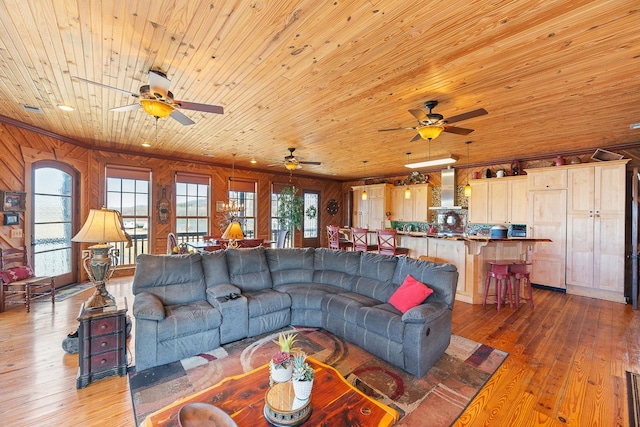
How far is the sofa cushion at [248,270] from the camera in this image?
3.72m

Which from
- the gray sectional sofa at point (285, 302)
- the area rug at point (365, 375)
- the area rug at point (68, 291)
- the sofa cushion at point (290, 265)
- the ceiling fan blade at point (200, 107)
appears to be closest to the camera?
the area rug at point (365, 375)

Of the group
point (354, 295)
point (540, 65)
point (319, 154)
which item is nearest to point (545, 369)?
point (354, 295)

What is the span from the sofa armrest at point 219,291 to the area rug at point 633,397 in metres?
3.62

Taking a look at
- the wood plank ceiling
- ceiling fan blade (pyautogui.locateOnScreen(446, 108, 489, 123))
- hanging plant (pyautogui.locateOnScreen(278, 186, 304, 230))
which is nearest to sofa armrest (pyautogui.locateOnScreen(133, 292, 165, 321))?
the wood plank ceiling

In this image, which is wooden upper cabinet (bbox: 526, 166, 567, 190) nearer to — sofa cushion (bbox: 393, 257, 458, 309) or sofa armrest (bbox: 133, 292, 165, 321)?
sofa cushion (bbox: 393, 257, 458, 309)

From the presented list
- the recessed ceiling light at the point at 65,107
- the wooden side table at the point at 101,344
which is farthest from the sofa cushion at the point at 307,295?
the recessed ceiling light at the point at 65,107

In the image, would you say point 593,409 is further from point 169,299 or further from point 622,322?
point 169,299

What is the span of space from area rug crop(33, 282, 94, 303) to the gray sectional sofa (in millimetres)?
2921

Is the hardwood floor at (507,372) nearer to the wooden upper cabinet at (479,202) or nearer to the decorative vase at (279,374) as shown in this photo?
the decorative vase at (279,374)

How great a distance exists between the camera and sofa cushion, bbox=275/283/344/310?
3.60 m

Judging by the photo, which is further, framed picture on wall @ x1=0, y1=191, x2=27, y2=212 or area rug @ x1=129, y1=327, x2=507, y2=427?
framed picture on wall @ x1=0, y1=191, x2=27, y2=212

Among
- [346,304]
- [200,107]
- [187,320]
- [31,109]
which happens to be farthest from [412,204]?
[31,109]

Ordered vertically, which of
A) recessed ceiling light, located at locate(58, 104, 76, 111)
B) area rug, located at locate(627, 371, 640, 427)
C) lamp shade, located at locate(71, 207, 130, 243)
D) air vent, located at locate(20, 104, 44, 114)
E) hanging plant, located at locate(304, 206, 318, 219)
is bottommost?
area rug, located at locate(627, 371, 640, 427)

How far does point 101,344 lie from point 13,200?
3734 millimetres
